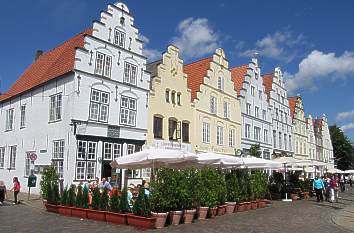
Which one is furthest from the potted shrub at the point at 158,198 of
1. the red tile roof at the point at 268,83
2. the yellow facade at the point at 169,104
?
the red tile roof at the point at 268,83

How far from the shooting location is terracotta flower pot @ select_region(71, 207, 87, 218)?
50.6ft

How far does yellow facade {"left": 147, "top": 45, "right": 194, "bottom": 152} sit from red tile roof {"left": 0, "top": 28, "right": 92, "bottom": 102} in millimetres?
6198

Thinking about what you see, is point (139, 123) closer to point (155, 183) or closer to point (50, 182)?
point (50, 182)

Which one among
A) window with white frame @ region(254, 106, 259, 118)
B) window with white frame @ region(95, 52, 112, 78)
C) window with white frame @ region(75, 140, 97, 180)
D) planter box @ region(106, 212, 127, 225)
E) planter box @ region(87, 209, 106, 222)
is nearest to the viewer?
planter box @ region(106, 212, 127, 225)

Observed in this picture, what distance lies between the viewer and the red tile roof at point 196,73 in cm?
3347

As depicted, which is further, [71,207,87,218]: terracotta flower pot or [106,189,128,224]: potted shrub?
[71,207,87,218]: terracotta flower pot

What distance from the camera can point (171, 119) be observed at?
2955cm

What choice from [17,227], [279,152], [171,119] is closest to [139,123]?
[171,119]

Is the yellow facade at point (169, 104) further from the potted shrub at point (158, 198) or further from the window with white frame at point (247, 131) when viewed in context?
the potted shrub at point (158, 198)

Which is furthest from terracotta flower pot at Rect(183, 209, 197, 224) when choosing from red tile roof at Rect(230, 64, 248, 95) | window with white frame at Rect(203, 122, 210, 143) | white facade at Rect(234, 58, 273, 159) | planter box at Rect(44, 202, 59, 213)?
red tile roof at Rect(230, 64, 248, 95)

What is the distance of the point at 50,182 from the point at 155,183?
21.9 ft

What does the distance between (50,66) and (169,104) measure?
9.12 m

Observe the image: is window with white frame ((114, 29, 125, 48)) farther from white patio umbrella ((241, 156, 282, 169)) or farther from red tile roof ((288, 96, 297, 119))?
red tile roof ((288, 96, 297, 119))

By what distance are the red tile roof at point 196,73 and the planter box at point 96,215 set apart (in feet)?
61.9
